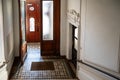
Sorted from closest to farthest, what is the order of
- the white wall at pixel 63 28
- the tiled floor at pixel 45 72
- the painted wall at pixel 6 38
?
the painted wall at pixel 6 38, the tiled floor at pixel 45 72, the white wall at pixel 63 28

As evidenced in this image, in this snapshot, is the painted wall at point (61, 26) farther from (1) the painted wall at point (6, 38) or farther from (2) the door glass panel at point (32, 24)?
(2) the door glass panel at point (32, 24)

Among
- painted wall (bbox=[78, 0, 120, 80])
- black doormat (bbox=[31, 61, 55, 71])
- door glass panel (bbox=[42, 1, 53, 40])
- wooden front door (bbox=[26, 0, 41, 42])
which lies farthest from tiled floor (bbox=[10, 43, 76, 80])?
wooden front door (bbox=[26, 0, 41, 42])

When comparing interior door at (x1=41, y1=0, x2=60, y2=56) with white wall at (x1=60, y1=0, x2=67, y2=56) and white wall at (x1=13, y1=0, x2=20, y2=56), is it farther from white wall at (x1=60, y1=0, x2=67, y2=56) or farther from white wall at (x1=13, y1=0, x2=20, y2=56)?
white wall at (x1=13, y1=0, x2=20, y2=56)

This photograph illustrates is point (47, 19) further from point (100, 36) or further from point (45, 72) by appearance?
point (100, 36)

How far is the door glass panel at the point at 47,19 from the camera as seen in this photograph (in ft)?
30.2

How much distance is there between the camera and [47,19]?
9320 millimetres

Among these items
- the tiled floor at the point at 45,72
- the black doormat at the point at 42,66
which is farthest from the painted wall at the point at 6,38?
the black doormat at the point at 42,66

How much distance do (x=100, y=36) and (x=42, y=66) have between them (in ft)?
12.4

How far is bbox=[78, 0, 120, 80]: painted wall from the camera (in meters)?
4.12

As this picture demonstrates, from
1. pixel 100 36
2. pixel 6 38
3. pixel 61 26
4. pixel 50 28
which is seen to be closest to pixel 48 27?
pixel 50 28

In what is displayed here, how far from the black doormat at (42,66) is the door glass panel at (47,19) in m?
1.45

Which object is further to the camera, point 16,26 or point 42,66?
point 16,26

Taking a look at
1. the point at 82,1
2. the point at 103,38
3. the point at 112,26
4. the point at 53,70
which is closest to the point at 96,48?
the point at 103,38

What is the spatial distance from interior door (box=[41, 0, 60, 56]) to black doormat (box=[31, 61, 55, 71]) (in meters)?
1.10
